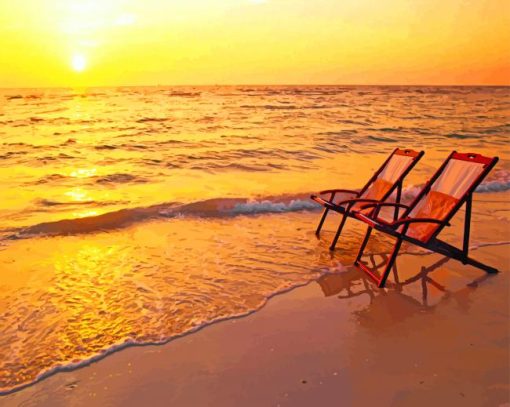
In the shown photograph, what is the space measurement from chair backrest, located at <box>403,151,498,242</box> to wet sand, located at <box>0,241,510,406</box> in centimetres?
80

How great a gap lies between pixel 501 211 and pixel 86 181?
9.16 metres

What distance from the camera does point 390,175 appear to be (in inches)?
254

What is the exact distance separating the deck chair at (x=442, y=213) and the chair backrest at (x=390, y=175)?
0.54 metres

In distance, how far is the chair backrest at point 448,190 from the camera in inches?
191

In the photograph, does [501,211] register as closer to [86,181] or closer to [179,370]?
[179,370]

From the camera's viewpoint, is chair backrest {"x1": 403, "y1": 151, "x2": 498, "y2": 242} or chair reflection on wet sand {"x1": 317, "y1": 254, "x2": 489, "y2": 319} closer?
chair reflection on wet sand {"x1": 317, "y1": 254, "x2": 489, "y2": 319}

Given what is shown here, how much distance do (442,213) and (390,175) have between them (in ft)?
4.66

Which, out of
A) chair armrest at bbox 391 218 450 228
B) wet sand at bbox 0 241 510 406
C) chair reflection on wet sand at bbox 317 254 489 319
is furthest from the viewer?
chair armrest at bbox 391 218 450 228

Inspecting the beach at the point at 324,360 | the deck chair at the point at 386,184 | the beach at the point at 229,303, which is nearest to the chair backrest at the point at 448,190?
the deck chair at the point at 386,184

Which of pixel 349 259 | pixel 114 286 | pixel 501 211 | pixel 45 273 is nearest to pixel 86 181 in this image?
pixel 45 273

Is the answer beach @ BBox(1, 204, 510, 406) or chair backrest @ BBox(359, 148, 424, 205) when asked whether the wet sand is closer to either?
beach @ BBox(1, 204, 510, 406)

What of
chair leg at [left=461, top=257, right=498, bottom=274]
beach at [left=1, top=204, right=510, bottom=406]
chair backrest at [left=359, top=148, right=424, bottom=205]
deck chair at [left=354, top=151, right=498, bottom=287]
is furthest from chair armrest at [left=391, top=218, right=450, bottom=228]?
chair backrest at [left=359, top=148, right=424, bottom=205]

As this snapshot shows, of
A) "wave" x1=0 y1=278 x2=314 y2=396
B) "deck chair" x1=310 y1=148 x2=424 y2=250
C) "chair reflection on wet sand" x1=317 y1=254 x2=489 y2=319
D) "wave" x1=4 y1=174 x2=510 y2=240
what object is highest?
"deck chair" x1=310 y1=148 x2=424 y2=250

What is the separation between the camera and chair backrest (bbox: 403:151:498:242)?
4852 mm
